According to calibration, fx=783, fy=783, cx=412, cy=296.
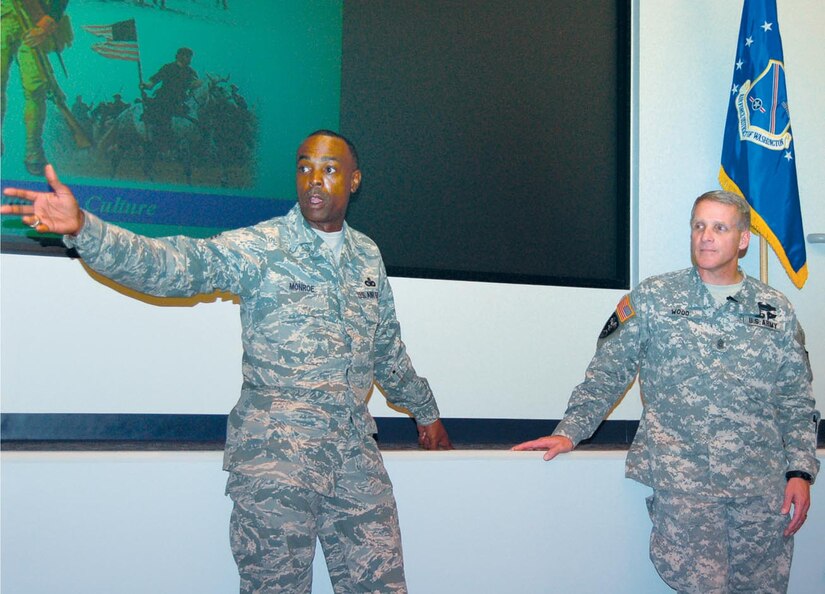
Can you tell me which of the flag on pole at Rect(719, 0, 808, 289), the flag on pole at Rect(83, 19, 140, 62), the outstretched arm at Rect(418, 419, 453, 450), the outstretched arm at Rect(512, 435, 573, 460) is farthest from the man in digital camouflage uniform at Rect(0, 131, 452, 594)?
the flag on pole at Rect(719, 0, 808, 289)

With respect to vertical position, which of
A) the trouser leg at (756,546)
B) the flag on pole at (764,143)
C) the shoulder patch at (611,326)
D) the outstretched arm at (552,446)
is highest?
the flag on pole at (764,143)

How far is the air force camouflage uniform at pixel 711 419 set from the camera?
210 centimetres

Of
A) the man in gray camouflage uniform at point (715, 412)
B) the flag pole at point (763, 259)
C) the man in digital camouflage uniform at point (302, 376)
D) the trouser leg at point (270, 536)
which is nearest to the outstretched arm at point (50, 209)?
the man in digital camouflage uniform at point (302, 376)

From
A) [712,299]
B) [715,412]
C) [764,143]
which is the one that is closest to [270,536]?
[715,412]

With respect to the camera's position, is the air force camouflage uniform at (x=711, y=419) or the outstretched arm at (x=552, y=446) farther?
the outstretched arm at (x=552, y=446)

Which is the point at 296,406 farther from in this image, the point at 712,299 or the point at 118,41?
the point at 118,41

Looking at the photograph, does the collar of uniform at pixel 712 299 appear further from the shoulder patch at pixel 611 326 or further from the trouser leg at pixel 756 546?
the trouser leg at pixel 756 546

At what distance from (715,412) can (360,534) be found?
1.03 meters

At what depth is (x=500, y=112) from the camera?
10.7ft

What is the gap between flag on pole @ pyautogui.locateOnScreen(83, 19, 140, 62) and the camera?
265 cm

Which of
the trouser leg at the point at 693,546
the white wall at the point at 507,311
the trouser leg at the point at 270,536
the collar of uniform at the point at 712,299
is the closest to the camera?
Result: the trouser leg at the point at 270,536

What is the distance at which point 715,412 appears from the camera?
2.14 meters

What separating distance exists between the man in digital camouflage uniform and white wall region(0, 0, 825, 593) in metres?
0.32

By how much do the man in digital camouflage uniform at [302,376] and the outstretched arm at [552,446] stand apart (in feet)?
1.78
